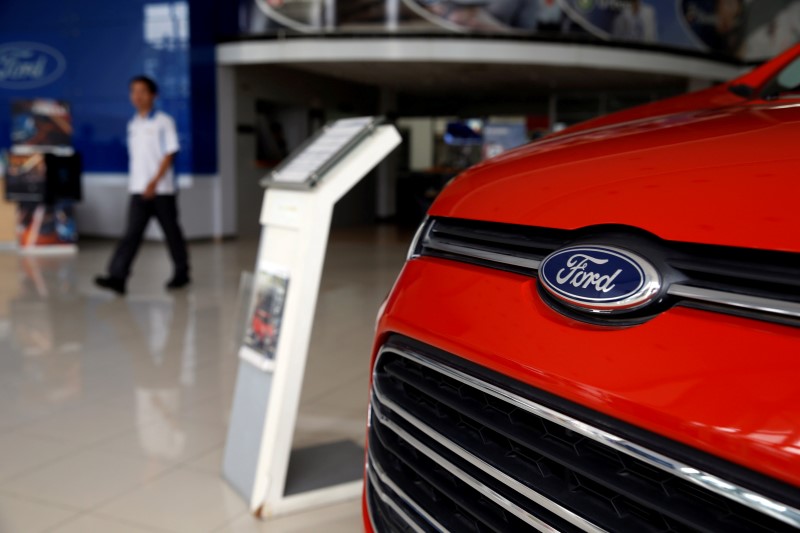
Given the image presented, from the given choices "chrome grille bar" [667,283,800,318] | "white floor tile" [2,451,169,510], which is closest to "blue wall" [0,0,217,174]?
"white floor tile" [2,451,169,510]

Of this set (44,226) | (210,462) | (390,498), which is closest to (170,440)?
(210,462)

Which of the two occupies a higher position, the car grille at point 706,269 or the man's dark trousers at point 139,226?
the car grille at point 706,269

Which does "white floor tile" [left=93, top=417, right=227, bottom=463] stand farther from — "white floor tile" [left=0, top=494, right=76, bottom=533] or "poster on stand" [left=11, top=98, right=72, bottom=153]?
"poster on stand" [left=11, top=98, right=72, bottom=153]

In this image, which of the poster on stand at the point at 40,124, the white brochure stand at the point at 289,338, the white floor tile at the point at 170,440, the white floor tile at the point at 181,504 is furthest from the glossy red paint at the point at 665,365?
the poster on stand at the point at 40,124

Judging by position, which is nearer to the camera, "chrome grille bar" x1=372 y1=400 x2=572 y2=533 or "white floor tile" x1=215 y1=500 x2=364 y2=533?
"chrome grille bar" x1=372 y1=400 x2=572 y2=533

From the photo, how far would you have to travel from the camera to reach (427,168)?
1714cm

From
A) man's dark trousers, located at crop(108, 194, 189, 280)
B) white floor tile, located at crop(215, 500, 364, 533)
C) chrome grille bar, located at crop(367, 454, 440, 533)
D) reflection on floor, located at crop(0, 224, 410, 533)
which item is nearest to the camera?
chrome grille bar, located at crop(367, 454, 440, 533)

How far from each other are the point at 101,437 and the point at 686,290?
2.44m

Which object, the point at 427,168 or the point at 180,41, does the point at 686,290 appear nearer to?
the point at 180,41

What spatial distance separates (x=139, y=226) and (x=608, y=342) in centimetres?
523

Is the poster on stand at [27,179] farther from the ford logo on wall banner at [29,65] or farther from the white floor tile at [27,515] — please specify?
the white floor tile at [27,515]

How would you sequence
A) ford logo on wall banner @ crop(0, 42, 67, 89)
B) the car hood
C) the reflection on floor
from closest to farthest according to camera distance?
the car hood → the reflection on floor → ford logo on wall banner @ crop(0, 42, 67, 89)

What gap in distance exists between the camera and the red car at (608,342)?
640mm

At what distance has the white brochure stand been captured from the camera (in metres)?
1.95
